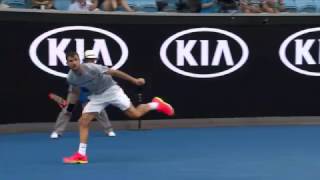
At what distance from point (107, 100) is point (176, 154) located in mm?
1462

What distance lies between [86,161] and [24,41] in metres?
4.37

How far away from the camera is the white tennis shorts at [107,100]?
1134 centimetres

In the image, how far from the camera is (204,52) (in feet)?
50.6

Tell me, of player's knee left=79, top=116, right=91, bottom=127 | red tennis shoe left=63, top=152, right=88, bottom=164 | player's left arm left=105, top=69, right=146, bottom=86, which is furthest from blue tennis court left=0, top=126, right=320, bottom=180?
player's left arm left=105, top=69, right=146, bottom=86

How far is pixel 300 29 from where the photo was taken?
1584cm

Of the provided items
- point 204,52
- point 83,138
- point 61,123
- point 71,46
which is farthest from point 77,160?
point 204,52

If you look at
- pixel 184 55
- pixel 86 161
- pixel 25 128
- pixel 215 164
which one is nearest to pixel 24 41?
pixel 25 128

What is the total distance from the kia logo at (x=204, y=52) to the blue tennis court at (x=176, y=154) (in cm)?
125

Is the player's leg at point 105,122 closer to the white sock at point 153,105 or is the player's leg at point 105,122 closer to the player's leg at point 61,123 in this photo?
the player's leg at point 61,123

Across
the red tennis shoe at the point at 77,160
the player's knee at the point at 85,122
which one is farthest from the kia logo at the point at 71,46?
the red tennis shoe at the point at 77,160

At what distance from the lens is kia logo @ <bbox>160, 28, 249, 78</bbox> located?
603 inches

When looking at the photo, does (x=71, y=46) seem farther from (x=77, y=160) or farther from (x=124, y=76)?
(x=77, y=160)

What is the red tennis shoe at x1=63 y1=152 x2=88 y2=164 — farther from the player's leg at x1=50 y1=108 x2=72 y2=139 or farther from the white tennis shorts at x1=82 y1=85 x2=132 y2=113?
the player's leg at x1=50 y1=108 x2=72 y2=139

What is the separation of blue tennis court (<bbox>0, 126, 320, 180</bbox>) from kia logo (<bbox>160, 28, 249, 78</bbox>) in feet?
4.10
